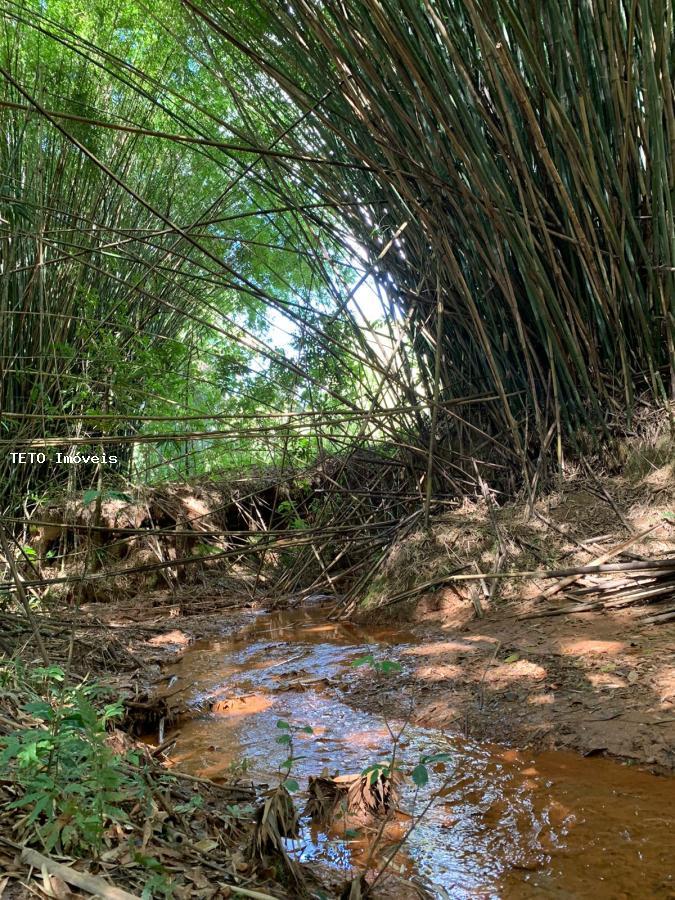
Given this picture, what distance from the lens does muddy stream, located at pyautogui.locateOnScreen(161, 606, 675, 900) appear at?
1.16 meters

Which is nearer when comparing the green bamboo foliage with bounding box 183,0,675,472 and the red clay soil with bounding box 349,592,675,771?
the red clay soil with bounding box 349,592,675,771

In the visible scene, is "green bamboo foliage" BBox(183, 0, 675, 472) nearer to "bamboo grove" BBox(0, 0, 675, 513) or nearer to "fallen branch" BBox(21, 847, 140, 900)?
"bamboo grove" BBox(0, 0, 675, 513)

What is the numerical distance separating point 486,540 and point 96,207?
318 cm

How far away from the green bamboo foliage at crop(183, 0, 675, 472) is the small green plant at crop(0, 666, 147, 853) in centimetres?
174

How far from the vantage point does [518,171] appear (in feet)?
9.19

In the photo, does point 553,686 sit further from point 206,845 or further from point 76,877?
point 76,877

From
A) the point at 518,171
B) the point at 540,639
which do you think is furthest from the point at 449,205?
the point at 540,639

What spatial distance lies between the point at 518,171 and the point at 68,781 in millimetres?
2632

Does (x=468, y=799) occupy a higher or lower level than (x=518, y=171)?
lower

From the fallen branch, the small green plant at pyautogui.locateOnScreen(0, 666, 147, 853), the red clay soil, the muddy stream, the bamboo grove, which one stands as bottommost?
the muddy stream

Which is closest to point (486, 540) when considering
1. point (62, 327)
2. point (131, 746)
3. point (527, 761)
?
point (527, 761)

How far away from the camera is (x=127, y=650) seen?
2680 millimetres

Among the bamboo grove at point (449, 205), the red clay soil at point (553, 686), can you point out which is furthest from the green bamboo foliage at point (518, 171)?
the red clay soil at point (553, 686)

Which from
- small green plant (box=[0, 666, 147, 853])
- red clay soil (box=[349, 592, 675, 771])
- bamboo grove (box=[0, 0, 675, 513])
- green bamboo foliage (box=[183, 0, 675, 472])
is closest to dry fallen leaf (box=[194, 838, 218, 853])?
small green plant (box=[0, 666, 147, 853])
